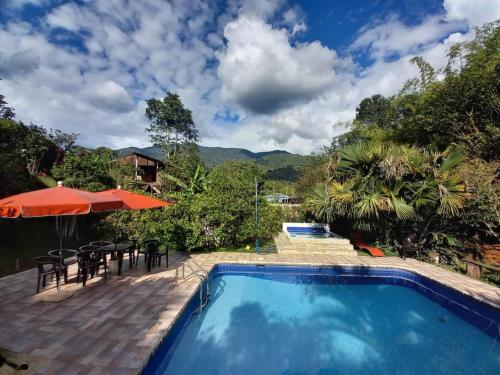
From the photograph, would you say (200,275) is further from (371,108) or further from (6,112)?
(371,108)

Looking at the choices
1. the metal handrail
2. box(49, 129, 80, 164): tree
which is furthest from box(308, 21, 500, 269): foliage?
box(49, 129, 80, 164): tree

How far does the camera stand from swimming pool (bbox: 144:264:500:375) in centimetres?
516

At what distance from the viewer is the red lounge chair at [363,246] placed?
11430 millimetres

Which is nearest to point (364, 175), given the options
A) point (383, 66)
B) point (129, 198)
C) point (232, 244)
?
point (232, 244)

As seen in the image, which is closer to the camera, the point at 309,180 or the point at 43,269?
the point at 43,269

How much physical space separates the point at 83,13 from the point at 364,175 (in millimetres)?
12894

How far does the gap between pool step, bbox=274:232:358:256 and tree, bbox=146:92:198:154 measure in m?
33.2

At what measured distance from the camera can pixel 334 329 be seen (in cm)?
665

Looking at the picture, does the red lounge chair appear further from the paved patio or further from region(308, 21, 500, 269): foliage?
the paved patio

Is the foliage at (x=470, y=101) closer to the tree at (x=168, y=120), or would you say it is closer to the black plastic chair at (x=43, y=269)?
the black plastic chair at (x=43, y=269)

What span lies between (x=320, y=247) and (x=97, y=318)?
9.17 m

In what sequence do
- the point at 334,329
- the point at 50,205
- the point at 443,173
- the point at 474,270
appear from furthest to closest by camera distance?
the point at 443,173, the point at 474,270, the point at 334,329, the point at 50,205

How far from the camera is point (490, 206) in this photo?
370 inches

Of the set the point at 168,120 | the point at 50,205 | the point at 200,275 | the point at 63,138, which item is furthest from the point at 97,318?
the point at 168,120
